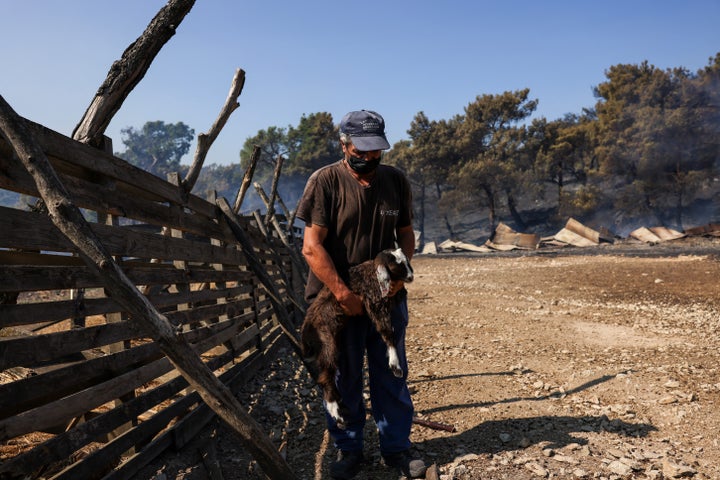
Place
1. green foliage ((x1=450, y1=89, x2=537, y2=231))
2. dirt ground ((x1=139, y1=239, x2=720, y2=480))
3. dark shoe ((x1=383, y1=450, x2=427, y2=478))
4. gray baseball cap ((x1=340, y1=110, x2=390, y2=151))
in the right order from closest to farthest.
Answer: gray baseball cap ((x1=340, y1=110, x2=390, y2=151)) < dark shoe ((x1=383, y1=450, x2=427, y2=478)) < dirt ground ((x1=139, y1=239, x2=720, y2=480)) < green foliage ((x1=450, y1=89, x2=537, y2=231))

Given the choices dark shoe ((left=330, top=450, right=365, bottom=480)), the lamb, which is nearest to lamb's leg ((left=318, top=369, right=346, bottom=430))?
the lamb

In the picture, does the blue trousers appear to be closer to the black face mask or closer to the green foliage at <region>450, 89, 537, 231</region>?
the black face mask

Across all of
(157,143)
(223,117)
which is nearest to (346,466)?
(223,117)

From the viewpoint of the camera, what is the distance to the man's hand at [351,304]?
332cm

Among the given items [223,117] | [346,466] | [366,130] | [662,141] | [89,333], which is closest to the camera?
[89,333]

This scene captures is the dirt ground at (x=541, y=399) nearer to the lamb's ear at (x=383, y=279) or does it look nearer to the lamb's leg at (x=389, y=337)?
the lamb's leg at (x=389, y=337)

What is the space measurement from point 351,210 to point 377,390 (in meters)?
1.34

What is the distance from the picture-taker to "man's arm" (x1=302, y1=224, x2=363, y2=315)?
10.9 feet

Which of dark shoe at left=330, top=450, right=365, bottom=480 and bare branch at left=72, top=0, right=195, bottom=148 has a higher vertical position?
bare branch at left=72, top=0, right=195, bottom=148

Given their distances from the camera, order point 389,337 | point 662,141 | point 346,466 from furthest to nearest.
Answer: point 662,141, point 346,466, point 389,337

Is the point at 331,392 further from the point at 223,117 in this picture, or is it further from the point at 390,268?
the point at 223,117

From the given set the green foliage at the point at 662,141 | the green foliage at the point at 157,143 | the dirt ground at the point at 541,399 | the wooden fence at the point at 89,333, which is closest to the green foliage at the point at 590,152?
the green foliage at the point at 662,141

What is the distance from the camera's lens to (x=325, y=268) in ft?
10.9

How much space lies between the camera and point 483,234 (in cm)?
4322
